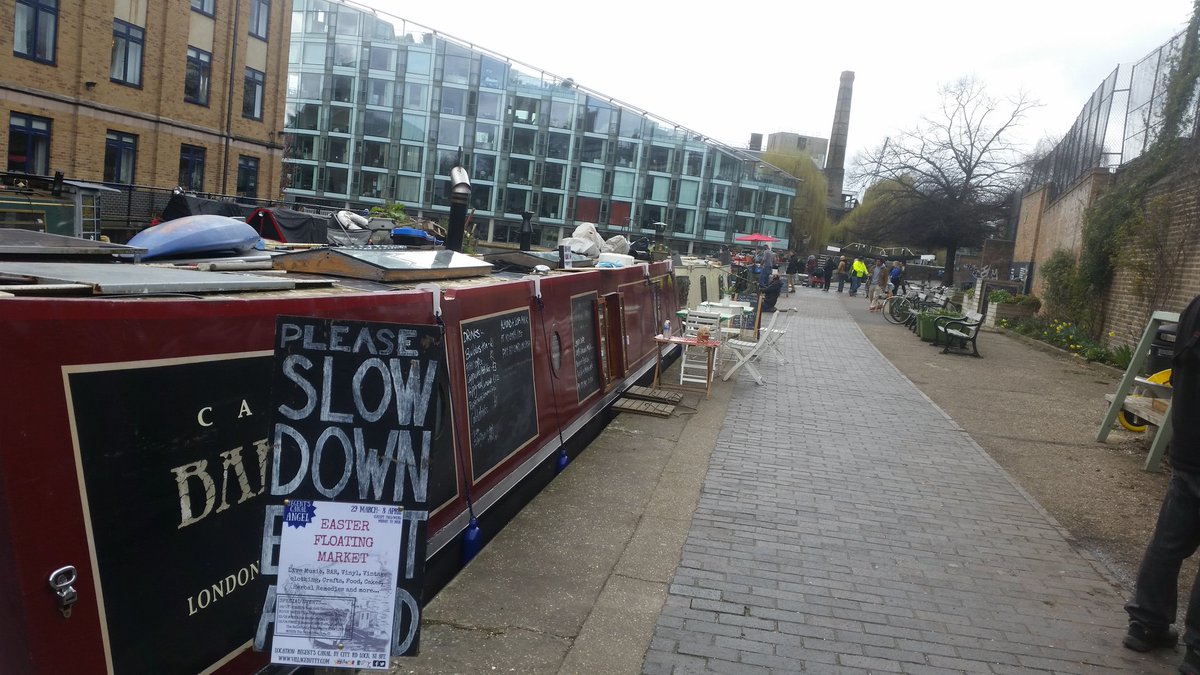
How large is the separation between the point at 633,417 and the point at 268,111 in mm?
31401

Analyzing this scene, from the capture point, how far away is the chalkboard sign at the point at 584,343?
758 centimetres

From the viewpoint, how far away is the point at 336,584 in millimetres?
2559

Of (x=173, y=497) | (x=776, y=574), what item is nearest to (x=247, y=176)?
(x=776, y=574)

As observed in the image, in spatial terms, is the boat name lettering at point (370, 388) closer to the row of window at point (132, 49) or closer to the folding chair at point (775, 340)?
the folding chair at point (775, 340)

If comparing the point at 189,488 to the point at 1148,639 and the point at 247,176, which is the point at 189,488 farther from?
the point at 247,176

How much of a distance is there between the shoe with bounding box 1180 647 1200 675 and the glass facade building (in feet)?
109

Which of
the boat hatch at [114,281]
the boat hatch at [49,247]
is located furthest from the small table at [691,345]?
the boat hatch at [114,281]

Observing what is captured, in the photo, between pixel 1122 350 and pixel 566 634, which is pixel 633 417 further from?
pixel 1122 350

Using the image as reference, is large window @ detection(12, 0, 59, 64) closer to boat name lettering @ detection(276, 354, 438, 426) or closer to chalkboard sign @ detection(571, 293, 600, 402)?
chalkboard sign @ detection(571, 293, 600, 402)

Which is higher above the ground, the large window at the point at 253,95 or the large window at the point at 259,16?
the large window at the point at 259,16

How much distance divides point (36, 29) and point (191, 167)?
7.46 metres

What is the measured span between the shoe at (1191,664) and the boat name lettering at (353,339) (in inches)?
151

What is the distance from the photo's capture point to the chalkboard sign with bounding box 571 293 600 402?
7.58m

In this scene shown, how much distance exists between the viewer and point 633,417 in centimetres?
895
